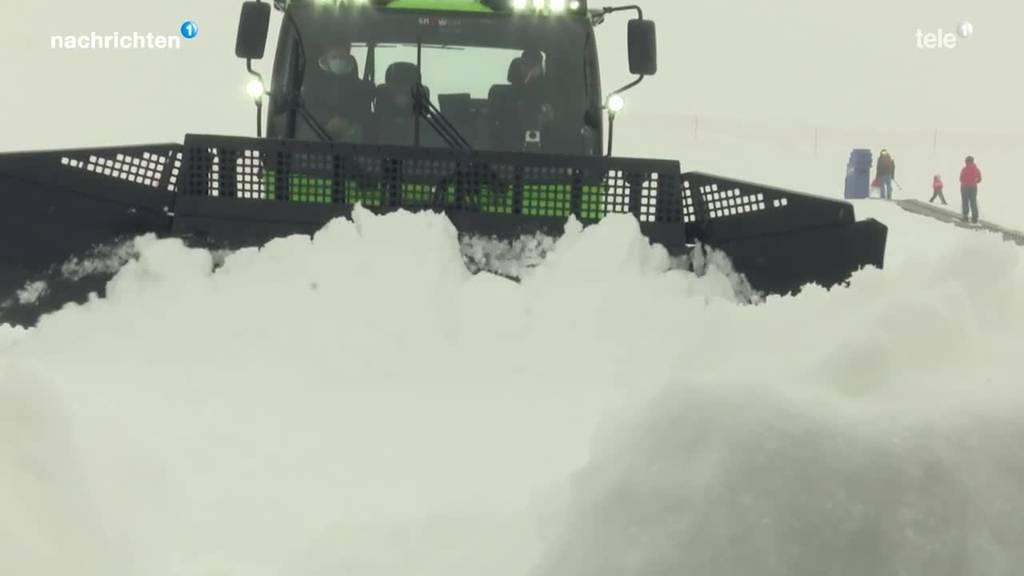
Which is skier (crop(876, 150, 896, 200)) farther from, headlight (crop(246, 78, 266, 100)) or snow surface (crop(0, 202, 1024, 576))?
snow surface (crop(0, 202, 1024, 576))

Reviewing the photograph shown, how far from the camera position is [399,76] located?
6.54 meters

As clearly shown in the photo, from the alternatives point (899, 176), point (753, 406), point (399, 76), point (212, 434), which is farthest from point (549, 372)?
point (899, 176)

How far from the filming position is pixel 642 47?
6824 mm

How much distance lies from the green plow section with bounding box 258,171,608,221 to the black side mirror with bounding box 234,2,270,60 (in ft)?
4.49

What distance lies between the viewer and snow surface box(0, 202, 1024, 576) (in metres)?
1.81

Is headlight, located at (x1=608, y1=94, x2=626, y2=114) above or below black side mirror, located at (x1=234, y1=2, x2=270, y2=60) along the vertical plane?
below

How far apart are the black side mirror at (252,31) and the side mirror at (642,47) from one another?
73.8 inches

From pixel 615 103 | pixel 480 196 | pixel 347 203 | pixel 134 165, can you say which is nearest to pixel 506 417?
pixel 480 196

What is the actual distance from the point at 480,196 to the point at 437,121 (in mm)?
1189

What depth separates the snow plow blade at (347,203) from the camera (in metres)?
4.91

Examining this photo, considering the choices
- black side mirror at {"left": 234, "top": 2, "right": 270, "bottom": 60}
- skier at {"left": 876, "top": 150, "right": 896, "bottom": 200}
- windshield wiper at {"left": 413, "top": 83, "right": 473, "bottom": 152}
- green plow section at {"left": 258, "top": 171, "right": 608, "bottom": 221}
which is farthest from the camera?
skier at {"left": 876, "top": 150, "right": 896, "bottom": 200}

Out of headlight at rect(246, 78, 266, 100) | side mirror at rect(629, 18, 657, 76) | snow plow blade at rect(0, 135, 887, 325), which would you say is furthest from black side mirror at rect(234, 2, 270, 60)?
side mirror at rect(629, 18, 657, 76)

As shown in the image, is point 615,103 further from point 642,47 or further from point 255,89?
point 255,89

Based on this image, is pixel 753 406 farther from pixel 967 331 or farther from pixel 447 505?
pixel 447 505
